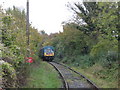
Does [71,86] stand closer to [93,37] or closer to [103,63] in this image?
[103,63]

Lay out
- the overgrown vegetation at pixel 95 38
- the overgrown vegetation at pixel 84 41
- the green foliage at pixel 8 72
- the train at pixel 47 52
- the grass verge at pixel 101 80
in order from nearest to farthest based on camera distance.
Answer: the green foliage at pixel 8 72 < the overgrown vegetation at pixel 84 41 < the grass verge at pixel 101 80 < the overgrown vegetation at pixel 95 38 < the train at pixel 47 52

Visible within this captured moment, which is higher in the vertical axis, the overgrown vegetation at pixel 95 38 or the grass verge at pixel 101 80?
the overgrown vegetation at pixel 95 38

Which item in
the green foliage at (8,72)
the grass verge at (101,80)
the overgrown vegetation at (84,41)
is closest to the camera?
the green foliage at (8,72)

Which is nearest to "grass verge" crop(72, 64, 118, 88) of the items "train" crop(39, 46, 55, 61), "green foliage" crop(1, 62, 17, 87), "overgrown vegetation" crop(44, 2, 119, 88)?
"overgrown vegetation" crop(44, 2, 119, 88)

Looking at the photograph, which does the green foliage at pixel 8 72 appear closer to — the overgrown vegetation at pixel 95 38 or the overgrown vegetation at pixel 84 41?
the overgrown vegetation at pixel 84 41

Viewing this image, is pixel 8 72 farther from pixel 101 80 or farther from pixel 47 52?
pixel 47 52

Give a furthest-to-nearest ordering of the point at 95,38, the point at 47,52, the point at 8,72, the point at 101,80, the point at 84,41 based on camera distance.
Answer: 1. the point at 47,52
2. the point at 84,41
3. the point at 95,38
4. the point at 101,80
5. the point at 8,72

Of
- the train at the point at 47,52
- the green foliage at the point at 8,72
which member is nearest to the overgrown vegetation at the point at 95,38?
the train at the point at 47,52

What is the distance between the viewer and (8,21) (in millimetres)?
9023

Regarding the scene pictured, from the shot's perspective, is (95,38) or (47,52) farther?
(47,52)

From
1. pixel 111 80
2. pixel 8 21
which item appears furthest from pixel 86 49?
pixel 8 21

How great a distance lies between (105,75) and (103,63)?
2.07 m

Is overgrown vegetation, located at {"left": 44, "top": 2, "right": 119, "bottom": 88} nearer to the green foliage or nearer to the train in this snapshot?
the train

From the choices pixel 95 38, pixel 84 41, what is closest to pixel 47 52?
pixel 84 41
